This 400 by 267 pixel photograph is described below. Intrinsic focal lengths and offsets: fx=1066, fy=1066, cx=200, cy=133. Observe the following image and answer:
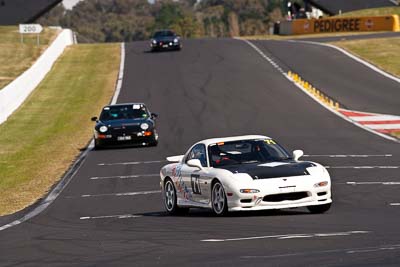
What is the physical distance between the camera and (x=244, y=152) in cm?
1611

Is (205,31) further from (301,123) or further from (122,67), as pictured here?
(301,123)

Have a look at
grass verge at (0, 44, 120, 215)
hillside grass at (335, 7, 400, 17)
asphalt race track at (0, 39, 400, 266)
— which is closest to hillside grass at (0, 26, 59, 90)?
grass verge at (0, 44, 120, 215)

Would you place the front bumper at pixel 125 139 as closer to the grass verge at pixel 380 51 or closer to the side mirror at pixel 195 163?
the side mirror at pixel 195 163

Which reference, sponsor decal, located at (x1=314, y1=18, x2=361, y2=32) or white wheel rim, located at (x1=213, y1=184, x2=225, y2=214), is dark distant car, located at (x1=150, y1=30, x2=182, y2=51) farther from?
white wheel rim, located at (x1=213, y1=184, x2=225, y2=214)

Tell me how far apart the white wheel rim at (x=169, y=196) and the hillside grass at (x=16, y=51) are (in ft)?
112

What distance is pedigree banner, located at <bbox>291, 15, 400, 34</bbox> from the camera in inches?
3019

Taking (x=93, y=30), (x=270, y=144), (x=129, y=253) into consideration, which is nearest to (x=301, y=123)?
(x=270, y=144)

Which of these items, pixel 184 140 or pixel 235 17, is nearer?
pixel 184 140

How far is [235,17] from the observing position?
18950 centimetres

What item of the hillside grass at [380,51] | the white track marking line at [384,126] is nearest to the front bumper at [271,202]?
the white track marking line at [384,126]

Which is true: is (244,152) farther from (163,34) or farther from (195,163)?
(163,34)

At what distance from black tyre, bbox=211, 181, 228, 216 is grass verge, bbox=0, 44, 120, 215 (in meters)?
4.53

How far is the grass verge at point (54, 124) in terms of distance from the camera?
23.8m

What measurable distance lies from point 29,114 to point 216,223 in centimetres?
3171
